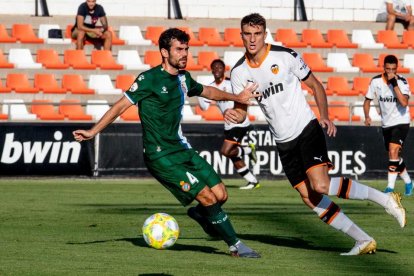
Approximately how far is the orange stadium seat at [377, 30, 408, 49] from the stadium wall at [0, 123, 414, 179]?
5940mm

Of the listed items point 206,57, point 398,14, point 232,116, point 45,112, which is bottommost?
point 45,112

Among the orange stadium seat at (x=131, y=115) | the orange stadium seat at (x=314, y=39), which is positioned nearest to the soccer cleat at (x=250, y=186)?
the orange stadium seat at (x=131, y=115)

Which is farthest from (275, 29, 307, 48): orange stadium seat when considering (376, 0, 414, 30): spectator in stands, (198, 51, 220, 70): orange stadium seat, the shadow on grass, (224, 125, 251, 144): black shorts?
the shadow on grass

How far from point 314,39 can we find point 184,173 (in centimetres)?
1953

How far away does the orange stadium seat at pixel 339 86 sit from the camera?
27969 millimetres

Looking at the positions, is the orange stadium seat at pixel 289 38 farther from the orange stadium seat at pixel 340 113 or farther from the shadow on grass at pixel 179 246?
the shadow on grass at pixel 179 246

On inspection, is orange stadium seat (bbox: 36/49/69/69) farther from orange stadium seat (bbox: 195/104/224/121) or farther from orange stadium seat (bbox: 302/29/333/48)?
orange stadium seat (bbox: 302/29/333/48)

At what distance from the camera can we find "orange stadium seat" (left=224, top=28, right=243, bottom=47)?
96.2 feet

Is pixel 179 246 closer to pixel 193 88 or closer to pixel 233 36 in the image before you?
pixel 193 88

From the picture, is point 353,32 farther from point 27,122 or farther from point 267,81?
point 267,81

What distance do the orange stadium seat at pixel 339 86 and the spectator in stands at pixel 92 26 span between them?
224 inches

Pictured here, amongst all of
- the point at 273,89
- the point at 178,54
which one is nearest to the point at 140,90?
the point at 178,54

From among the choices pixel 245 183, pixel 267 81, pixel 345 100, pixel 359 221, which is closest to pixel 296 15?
pixel 345 100

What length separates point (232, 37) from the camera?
29.5 meters
